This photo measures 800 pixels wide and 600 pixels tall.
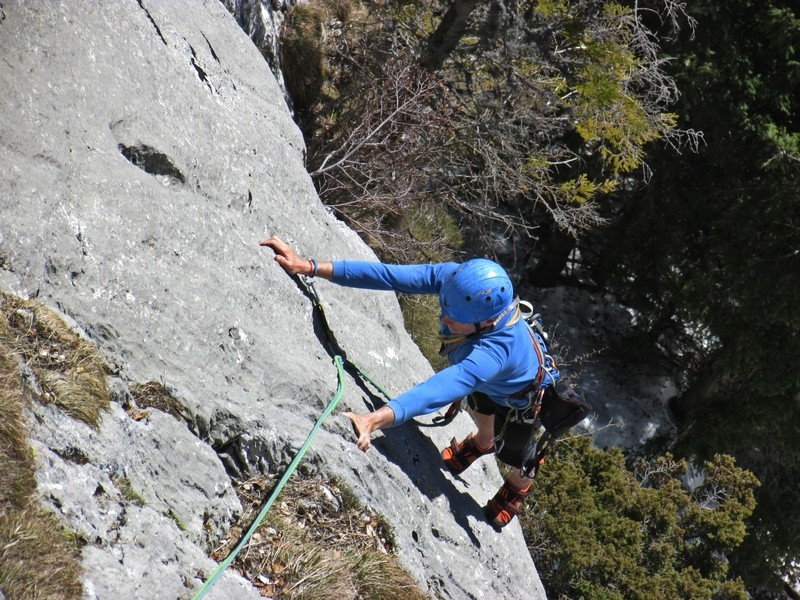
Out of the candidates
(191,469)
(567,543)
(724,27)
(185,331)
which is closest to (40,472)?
(191,469)

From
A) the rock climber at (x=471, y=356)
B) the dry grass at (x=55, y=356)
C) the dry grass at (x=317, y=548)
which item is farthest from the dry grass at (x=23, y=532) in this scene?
the rock climber at (x=471, y=356)

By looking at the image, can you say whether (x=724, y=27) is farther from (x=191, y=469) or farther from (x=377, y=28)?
(x=191, y=469)

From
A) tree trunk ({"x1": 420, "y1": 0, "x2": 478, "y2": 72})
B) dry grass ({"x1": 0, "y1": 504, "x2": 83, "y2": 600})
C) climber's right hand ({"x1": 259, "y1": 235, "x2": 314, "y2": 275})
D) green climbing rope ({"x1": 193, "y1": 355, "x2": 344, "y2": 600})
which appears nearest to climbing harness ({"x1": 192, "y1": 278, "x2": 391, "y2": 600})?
green climbing rope ({"x1": 193, "y1": 355, "x2": 344, "y2": 600})

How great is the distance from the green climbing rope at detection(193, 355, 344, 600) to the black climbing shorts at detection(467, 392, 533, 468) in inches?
39.1

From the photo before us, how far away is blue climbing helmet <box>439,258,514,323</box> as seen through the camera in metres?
4.23

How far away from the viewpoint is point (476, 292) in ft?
13.8

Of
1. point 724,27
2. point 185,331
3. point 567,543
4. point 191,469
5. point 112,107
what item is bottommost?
point 567,543

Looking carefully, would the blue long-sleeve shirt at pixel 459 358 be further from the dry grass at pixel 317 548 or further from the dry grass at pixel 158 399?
the dry grass at pixel 158 399

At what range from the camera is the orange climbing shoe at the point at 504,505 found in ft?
16.4

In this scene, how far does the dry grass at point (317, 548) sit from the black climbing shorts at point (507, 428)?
1.23 meters

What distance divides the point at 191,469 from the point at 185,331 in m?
0.70

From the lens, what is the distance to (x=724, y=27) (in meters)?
10.6

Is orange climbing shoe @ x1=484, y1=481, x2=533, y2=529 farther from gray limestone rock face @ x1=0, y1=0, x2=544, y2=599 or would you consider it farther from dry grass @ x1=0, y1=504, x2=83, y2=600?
dry grass @ x1=0, y1=504, x2=83, y2=600

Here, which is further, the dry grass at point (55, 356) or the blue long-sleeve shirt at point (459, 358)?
the blue long-sleeve shirt at point (459, 358)
